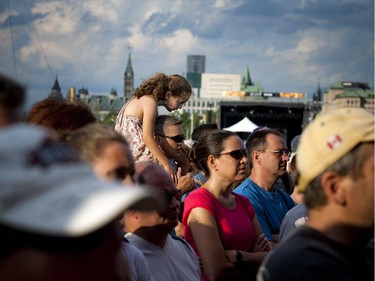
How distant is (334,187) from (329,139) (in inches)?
6.4

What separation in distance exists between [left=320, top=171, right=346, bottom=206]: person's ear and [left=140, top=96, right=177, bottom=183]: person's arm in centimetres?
345

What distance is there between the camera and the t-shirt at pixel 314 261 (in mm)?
2037

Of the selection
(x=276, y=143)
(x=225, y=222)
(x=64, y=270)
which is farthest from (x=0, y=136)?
(x=276, y=143)

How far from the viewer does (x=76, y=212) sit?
0.96 metres

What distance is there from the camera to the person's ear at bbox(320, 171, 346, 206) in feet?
7.00

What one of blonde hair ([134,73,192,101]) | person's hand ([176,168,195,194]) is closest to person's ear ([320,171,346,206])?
person's hand ([176,168,195,194])

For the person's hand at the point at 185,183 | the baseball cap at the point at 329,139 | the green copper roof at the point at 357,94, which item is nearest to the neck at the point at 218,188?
the person's hand at the point at 185,183

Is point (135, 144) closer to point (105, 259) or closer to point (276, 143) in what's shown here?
point (276, 143)

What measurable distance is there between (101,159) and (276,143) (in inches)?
151

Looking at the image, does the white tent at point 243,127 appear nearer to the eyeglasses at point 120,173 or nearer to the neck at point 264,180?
the neck at point 264,180

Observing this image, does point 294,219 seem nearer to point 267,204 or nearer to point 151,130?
point 267,204

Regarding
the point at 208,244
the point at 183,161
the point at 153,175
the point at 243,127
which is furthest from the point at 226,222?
the point at 243,127

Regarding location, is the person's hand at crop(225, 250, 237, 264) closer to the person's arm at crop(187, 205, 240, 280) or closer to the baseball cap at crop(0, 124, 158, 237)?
the person's arm at crop(187, 205, 240, 280)

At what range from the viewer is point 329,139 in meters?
2.13
